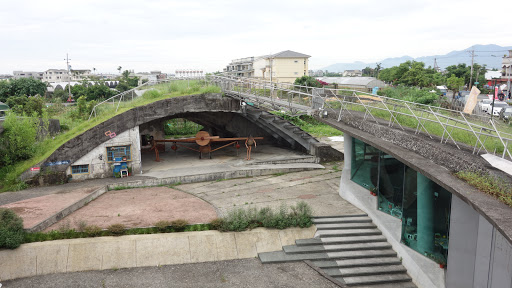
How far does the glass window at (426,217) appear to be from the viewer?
35.1 feet

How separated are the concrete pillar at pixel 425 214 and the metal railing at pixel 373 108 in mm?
1557

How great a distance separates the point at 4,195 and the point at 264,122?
15069 mm

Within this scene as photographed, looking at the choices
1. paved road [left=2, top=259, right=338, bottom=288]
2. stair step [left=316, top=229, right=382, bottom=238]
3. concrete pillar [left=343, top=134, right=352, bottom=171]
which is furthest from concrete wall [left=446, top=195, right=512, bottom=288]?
concrete pillar [left=343, top=134, right=352, bottom=171]

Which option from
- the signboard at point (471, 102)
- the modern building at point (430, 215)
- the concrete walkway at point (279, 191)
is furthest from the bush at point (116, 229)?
the signboard at point (471, 102)

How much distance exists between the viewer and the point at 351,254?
1318 centimetres

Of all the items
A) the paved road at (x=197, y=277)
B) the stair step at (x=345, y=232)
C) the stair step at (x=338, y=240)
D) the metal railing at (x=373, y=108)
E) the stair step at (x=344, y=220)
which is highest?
the metal railing at (x=373, y=108)

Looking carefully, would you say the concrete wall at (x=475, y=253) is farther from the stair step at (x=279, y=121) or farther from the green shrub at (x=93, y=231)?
the stair step at (x=279, y=121)

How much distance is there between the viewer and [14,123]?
2028 cm

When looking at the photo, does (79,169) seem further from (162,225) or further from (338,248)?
(338,248)

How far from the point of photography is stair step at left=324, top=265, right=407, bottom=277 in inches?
485

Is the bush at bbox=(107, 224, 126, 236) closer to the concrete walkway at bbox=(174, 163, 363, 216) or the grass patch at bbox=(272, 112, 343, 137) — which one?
the concrete walkway at bbox=(174, 163, 363, 216)

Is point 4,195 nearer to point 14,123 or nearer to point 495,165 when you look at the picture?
point 14,123

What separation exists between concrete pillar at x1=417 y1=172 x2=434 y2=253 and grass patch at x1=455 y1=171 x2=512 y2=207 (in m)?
1.79

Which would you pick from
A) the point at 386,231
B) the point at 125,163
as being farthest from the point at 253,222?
the point at 125,163
